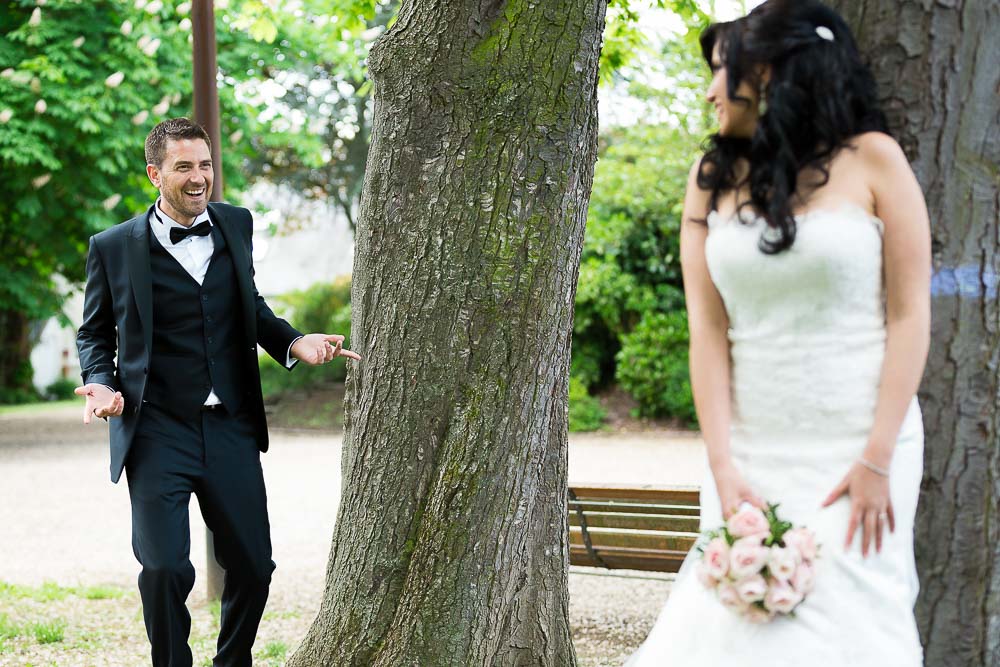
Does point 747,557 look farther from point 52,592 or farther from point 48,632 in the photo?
point 52,592

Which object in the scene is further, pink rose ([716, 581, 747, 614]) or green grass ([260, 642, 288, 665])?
green grass ([260, 642, 288, 665])

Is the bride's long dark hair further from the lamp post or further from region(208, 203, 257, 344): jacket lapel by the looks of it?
the lamp post

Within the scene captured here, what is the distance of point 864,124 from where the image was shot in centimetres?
257

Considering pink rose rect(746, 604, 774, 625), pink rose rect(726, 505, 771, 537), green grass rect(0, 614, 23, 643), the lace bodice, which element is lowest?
green grass rect(0, 614, 23, 643)

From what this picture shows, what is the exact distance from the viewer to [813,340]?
2529 millimetres

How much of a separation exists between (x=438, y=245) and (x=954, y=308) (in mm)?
1994

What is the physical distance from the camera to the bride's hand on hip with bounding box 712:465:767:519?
2557 mm

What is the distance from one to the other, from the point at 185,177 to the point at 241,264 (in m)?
0.40

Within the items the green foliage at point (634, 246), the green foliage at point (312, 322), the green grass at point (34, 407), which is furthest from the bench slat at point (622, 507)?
the green grass at point (34, 407)

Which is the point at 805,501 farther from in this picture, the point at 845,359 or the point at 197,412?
the point at 197,412

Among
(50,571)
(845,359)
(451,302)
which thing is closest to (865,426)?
(845,359)

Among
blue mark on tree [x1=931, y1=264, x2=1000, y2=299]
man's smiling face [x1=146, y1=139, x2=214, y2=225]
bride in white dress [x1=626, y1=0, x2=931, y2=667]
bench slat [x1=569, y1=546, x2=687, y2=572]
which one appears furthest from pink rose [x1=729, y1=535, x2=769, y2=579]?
bench slat [x1=569, y1=546, x2=687, y2=572]

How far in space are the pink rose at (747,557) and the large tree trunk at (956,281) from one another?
2.47 feet

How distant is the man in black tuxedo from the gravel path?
151 centimetres
